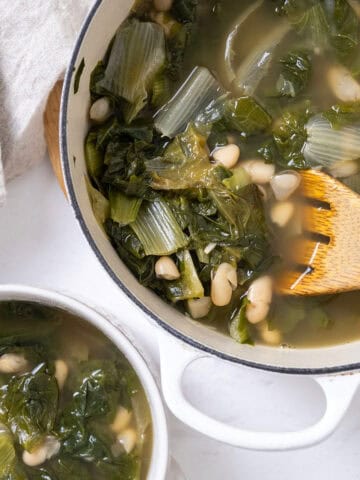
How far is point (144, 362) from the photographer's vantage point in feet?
7.39

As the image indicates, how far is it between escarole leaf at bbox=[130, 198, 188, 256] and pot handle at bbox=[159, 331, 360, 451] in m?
0.25

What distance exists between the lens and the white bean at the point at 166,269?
7.11 ft

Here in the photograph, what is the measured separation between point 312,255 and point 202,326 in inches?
14.2

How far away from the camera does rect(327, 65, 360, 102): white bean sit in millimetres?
2227

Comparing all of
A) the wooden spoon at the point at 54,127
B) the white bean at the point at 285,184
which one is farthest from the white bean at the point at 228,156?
the wooden spoon at the point at 54,127

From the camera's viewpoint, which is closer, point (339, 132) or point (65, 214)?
point (339, 132)

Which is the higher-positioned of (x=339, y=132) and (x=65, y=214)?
(x=339, y=132)

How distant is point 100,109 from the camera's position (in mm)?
2174

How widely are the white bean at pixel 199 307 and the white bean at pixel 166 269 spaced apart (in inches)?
3.5

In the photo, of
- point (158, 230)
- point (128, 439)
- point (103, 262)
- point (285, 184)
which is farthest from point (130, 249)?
point (128, 439)

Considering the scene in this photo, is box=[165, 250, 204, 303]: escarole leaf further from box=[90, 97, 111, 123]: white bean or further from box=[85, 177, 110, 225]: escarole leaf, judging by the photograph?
box=[90, 97, 111, 123]: white bean

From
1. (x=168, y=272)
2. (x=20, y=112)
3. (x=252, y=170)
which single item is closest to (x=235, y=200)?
(x=252, y=170)

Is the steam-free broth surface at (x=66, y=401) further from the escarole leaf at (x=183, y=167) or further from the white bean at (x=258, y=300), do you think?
the escarole leaf at (x=183, y=167)

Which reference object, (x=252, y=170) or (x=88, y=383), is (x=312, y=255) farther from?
(x=88, y=383)
